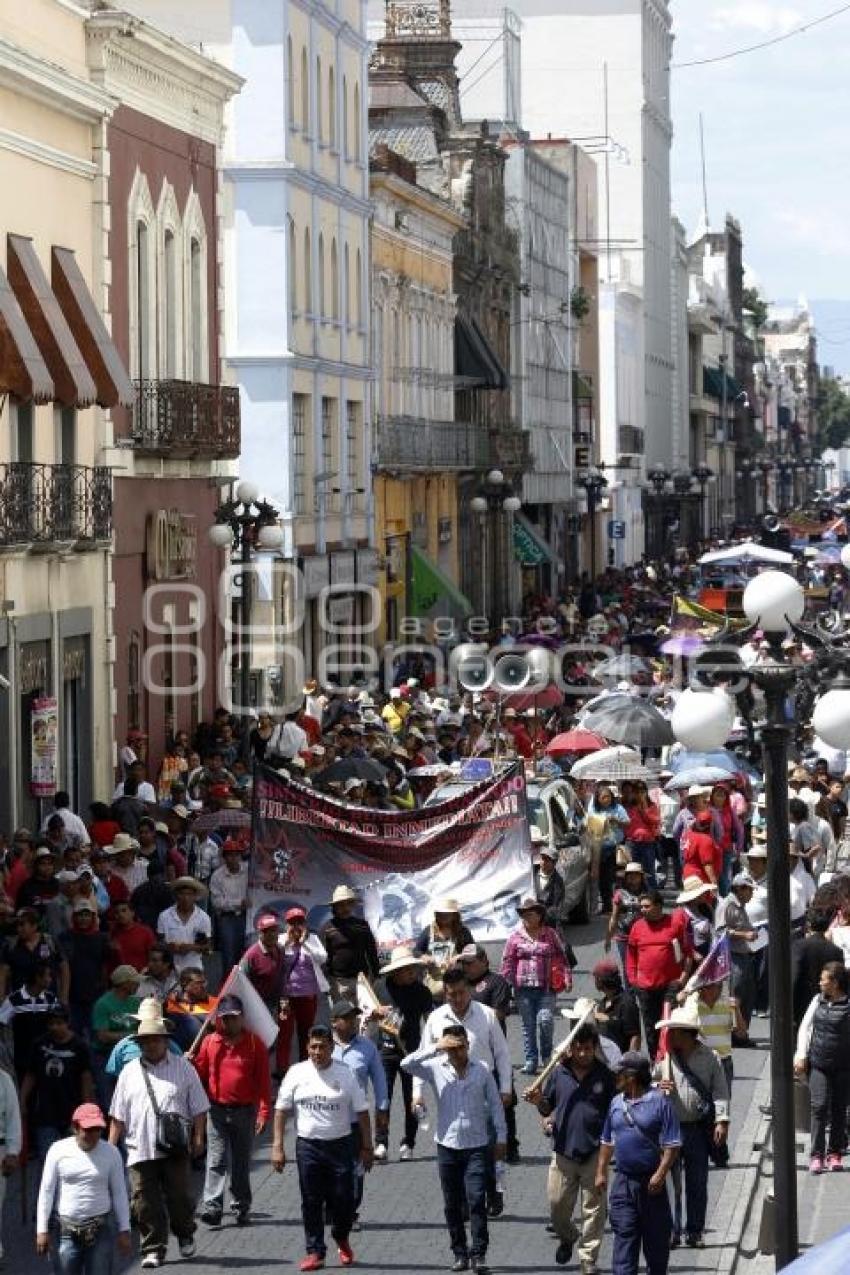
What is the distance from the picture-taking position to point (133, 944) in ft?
64.5

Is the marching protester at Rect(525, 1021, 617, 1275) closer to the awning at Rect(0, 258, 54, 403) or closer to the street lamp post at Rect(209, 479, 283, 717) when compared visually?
the awning at Rect(0, 258, 54, 403)

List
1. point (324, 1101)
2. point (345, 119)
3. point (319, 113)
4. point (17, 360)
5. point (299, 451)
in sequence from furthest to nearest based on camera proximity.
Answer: point (345, 119), point (319, 113), point (299, 451), point (17, 360), point (324, 1101)

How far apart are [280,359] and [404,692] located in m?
7.30

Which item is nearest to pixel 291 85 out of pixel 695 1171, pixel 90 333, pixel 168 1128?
pixel 90 333

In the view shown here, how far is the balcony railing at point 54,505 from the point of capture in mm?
29750

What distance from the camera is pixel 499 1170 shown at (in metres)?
17.4

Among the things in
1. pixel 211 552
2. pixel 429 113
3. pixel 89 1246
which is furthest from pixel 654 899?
pixel 429 113

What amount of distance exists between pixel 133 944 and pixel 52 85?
14295 millimetres

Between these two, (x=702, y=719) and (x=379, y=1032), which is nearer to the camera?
(x=702, y=719)

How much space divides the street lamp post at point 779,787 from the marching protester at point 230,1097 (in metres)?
2.74

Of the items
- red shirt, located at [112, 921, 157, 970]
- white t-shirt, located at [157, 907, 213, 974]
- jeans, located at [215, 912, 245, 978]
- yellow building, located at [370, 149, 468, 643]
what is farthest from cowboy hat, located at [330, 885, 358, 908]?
yellow building, located at [370, 149, 468, 643]

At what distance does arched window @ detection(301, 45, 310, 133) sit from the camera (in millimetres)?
48219

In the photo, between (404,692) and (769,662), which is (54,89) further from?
(769,662)

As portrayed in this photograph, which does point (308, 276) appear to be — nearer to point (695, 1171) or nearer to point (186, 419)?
point (186, 419)
